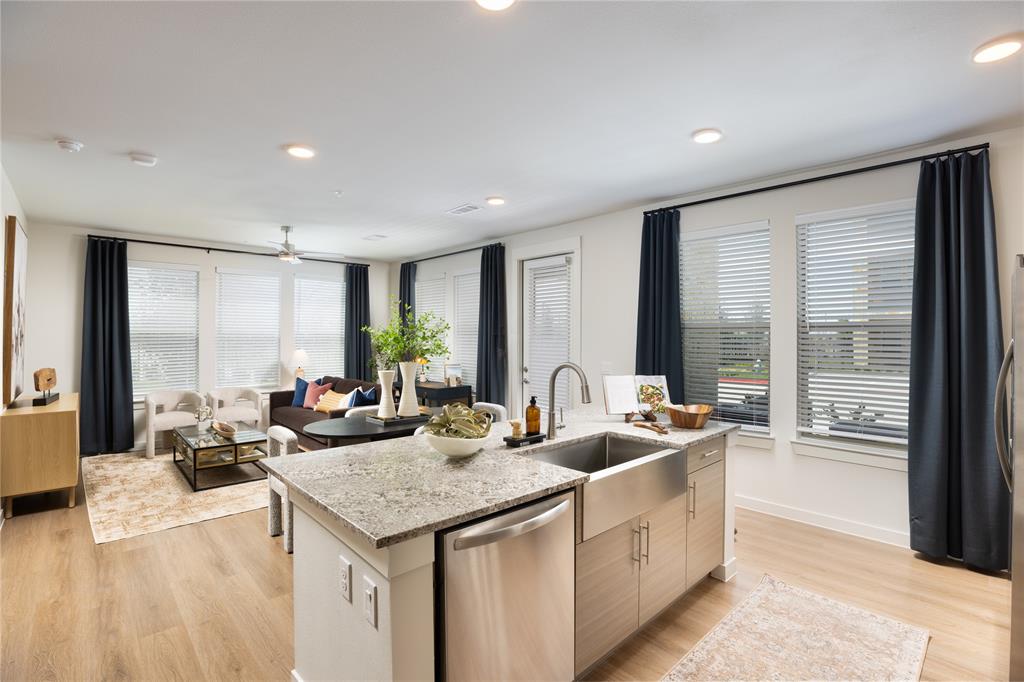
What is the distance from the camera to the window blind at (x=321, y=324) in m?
7.48

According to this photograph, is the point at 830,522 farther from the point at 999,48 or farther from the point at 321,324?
the point at 321,324

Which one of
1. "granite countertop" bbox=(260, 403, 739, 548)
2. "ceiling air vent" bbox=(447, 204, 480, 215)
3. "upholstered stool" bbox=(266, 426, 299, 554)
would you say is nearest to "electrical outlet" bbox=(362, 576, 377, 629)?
"granite countertop" bbox=(260, 403, 739, 548)

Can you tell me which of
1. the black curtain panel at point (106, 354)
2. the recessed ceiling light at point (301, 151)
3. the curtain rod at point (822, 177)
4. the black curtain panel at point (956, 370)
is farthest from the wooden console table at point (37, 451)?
the black curtain panel at point (956, 370)

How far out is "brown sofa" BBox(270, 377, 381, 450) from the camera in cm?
521

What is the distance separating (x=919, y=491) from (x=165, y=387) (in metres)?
7.64

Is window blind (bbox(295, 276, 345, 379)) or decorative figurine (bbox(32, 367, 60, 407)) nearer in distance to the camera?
decorative figurine (bbox(32, 367, 60, 407))

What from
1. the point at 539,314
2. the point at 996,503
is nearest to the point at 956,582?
the point at 996,503

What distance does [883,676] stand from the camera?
6.86 ft

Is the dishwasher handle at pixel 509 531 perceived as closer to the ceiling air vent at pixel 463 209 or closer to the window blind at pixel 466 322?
the ceiling air vent at pixel 463 209

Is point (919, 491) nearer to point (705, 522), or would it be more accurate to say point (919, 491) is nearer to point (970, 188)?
point (705, 522)

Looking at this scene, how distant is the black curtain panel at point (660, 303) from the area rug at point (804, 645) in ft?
6.34

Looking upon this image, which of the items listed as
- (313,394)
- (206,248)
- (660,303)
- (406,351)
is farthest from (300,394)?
(660,303)

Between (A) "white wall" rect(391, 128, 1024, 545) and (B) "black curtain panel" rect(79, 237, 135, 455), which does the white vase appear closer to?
(A) "white wall" rect(391, 128, 1024, 545)

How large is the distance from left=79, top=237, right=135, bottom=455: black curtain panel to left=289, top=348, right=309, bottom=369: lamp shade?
6.16 feet
